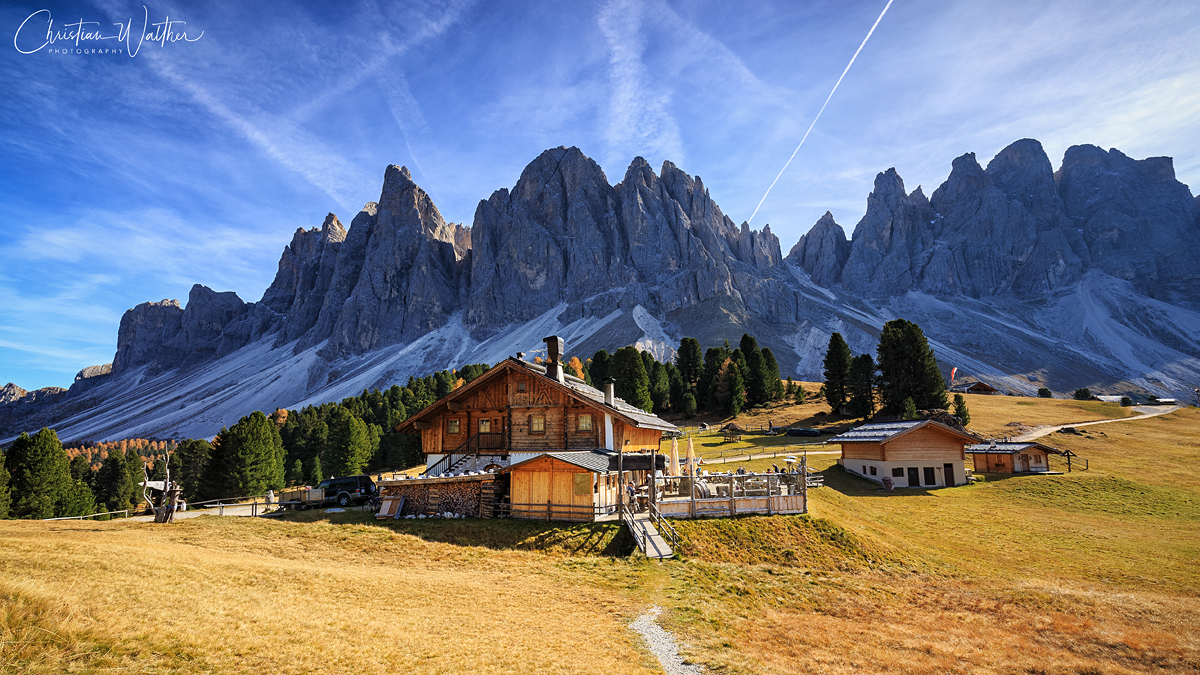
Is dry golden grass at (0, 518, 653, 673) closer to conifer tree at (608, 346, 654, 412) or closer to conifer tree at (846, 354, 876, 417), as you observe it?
conifer tree at (608, 346, 654, 412)

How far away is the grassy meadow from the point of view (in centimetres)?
1024

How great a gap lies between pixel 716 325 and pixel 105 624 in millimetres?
168021

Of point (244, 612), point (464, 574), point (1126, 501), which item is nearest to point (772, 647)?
point (464, 574)

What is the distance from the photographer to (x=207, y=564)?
15047 mm

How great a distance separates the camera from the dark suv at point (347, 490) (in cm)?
3006

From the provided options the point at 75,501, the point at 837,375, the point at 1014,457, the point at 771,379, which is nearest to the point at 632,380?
the point at 771,379

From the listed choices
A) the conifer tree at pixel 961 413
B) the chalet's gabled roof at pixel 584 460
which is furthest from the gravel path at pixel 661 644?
the conifer tree at pixel 961 413

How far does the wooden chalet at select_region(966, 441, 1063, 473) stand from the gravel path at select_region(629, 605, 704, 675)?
45168 mm

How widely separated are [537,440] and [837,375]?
186 ft

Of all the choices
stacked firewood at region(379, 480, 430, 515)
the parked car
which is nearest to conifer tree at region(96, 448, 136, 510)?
stacked firewood at region(379, 480, 430, 515)

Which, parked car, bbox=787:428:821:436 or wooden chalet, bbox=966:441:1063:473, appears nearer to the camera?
wooden chalet, bbox=966:441:1063:473

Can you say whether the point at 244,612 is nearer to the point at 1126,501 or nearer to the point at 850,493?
the point at 850,493

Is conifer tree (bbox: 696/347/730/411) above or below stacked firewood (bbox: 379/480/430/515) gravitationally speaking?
above

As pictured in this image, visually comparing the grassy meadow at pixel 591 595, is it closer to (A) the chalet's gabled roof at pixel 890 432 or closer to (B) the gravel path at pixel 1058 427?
(A) the chalet's gabled roof at pixel 890 432
